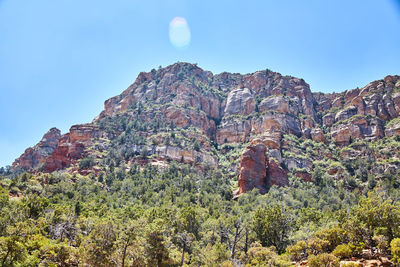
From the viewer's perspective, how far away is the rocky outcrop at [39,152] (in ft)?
506

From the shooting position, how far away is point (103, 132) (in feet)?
414

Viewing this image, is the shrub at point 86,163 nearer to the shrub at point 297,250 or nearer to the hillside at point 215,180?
the hillside at point 215,180

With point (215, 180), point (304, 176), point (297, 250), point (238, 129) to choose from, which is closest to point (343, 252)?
point (297, 250)

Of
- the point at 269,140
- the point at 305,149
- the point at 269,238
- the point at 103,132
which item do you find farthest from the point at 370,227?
the point at 103,132

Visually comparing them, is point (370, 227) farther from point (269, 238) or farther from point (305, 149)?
point (305, 149)

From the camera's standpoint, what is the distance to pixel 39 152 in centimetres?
15862

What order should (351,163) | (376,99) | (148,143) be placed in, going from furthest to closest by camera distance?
(376,99), (148,143), (351,163)

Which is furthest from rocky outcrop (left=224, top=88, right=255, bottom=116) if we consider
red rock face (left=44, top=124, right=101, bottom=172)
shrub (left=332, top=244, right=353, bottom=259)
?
shrub (left=332, top=244, right=353, bottom=259)

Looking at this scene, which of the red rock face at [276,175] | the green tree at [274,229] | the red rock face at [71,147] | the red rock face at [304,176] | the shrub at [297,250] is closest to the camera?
the shrub at [297,250]

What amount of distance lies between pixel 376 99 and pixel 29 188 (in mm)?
139896

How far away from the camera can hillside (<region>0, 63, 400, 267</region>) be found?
92.9ft

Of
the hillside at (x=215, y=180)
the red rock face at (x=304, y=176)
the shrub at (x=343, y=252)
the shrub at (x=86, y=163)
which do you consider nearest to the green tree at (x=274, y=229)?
the hillside at (x=215, y=180)

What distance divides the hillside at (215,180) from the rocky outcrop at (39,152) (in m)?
0.83

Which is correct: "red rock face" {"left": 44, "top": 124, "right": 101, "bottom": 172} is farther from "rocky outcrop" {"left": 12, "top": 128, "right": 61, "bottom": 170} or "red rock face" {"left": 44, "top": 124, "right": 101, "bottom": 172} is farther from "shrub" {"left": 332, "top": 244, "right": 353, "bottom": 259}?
"shrub" {"left": 332, "top": 244, "right": 353, "bottom": 259}
